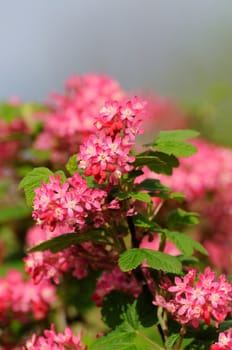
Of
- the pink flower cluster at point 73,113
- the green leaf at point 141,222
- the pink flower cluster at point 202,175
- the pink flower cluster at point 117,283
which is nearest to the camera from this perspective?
the green leaf at point 141,222

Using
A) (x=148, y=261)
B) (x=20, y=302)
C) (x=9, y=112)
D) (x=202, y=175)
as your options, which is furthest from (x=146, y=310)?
(x=9, y=112)

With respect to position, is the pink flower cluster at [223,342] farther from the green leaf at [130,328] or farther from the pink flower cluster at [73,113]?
the pink flower cluster at [73,113]

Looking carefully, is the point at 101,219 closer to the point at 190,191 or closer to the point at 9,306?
the point at 9,306

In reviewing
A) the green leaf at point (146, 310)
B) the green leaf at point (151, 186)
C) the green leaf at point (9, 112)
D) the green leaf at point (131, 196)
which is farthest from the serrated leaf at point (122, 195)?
the green leaf at point (9, 112)

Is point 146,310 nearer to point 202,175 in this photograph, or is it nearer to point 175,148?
point 175,148

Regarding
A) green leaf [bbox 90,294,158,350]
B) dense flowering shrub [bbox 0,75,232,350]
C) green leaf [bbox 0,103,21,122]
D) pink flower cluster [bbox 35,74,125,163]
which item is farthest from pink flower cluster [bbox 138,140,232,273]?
green leaf [bbox 90,294,158,350]

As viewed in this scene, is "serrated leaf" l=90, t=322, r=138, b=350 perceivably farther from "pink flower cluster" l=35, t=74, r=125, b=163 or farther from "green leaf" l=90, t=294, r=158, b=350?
"pink flower cluster" l=35, t=74, r=125, b=163

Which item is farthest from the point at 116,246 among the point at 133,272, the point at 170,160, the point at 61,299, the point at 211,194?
the point at 211,194
